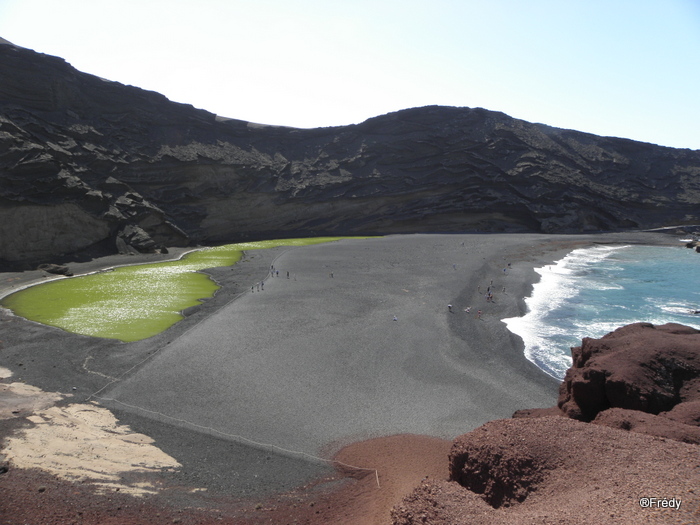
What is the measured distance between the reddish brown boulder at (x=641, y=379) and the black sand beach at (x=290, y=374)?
159 inches

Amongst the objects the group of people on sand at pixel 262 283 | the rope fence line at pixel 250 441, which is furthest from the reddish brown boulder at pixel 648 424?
the group of people on sand at pixel 262 283

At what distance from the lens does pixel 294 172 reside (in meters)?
68.8

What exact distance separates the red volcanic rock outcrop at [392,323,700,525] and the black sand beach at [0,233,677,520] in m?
4.17

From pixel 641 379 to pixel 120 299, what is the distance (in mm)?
28949

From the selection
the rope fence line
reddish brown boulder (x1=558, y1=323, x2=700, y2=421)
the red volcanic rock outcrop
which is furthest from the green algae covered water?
reddish brown boulder (x1=558, y1=323, x2=700, y2=421)

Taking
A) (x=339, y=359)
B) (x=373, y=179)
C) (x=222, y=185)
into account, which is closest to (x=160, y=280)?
(x=339, y=359)

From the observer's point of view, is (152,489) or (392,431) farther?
(392,431)

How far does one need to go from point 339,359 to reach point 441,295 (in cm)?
1226

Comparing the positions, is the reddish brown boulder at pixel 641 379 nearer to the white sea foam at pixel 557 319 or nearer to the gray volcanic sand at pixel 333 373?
the gray volcanic sand at pixel 333 373

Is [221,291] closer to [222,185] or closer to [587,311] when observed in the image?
[587,311]

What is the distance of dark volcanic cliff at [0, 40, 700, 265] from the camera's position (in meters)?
47.2

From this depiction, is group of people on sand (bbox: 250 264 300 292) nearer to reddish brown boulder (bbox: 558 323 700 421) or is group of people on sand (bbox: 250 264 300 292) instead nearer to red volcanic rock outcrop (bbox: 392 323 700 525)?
reddish brown boulder (bbox: 558 323 700 421)

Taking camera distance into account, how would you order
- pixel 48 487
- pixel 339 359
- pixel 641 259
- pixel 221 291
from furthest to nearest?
pixel 641 259 < pixel 221 291 < pixel 339 359 < pixel 48 487

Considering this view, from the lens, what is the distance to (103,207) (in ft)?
154
